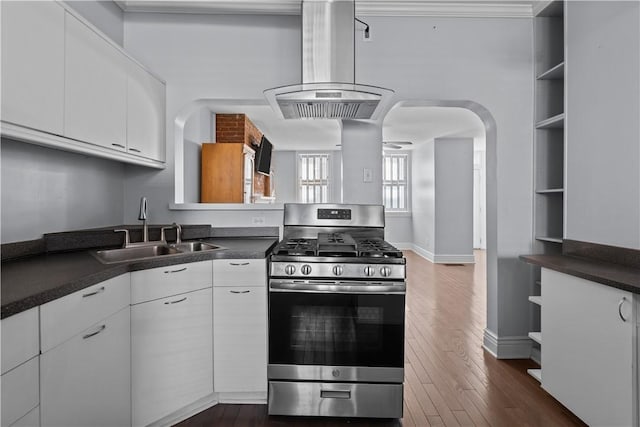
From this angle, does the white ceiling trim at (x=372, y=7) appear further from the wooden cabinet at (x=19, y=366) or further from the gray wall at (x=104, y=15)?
the wooden cabinet at (x=19, y=366)

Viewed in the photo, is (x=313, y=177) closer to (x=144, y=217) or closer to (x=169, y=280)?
(x=144, y=217)

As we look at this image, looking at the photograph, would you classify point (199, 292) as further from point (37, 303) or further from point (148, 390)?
point (37, 303)

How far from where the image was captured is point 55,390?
4.49ft

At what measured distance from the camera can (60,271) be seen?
1.66 m

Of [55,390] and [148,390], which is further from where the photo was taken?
Result: [148,390]

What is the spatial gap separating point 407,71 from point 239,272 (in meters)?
2.05

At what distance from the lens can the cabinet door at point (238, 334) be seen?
229 cm

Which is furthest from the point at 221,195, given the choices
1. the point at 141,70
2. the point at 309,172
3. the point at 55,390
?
the point at 309,172

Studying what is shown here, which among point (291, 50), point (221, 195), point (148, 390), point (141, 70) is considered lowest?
point (148, 390)

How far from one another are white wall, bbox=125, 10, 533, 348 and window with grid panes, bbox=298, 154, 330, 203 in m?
7.19

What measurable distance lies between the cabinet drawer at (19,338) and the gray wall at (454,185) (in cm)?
769

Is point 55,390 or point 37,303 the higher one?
point 37,303

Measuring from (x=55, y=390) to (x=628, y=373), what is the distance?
233cm

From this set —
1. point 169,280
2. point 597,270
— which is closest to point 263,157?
point 169,280
